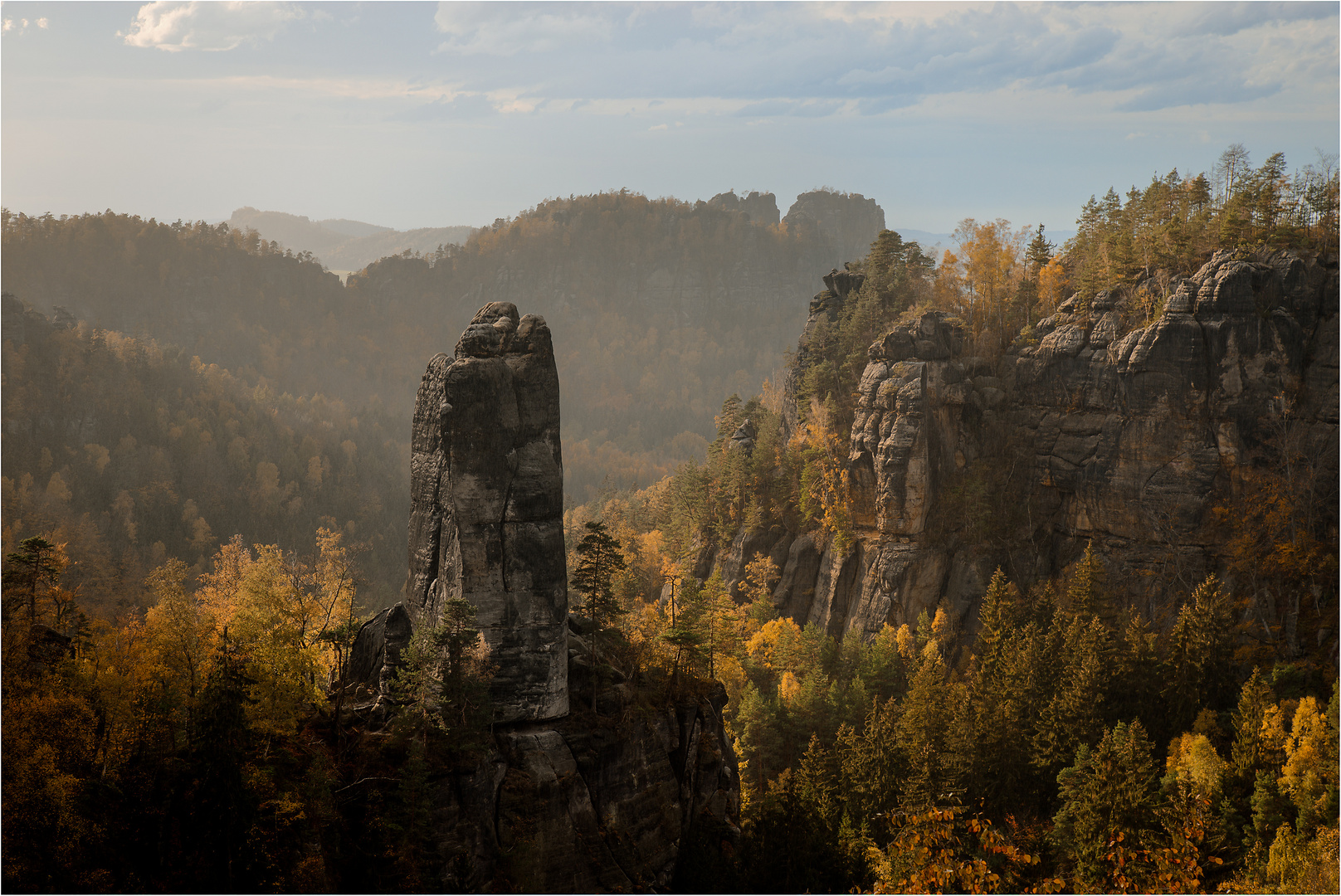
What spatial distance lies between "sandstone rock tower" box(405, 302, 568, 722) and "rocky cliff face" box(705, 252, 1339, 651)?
39433 millimetres

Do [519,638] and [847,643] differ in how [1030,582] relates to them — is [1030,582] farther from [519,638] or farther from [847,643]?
[519,638]

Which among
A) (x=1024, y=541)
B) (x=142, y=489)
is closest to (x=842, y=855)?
(x=1024, y=541)

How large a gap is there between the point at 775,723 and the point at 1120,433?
30.5 metres

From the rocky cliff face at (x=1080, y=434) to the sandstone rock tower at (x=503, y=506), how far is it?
39.4 metres

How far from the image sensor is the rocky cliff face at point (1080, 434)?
56656 millimetres

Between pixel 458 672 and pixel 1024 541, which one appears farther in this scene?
pixel 1024 541

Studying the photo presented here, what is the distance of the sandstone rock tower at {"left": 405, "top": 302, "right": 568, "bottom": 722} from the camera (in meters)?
31.0

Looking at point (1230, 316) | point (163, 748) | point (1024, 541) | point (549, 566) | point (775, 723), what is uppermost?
point (1230, 316)

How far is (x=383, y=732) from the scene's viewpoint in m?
28.9

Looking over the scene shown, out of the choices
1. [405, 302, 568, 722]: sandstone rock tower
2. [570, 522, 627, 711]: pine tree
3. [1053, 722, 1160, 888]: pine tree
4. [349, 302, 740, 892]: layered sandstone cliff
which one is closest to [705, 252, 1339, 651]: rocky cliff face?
[1053, 722, 1160, 888]: pine tree

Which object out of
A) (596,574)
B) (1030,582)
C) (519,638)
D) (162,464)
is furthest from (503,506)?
(162,464)

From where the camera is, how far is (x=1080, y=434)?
64.7 m

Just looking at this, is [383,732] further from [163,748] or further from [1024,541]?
[1024,541]

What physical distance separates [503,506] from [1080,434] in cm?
4761
